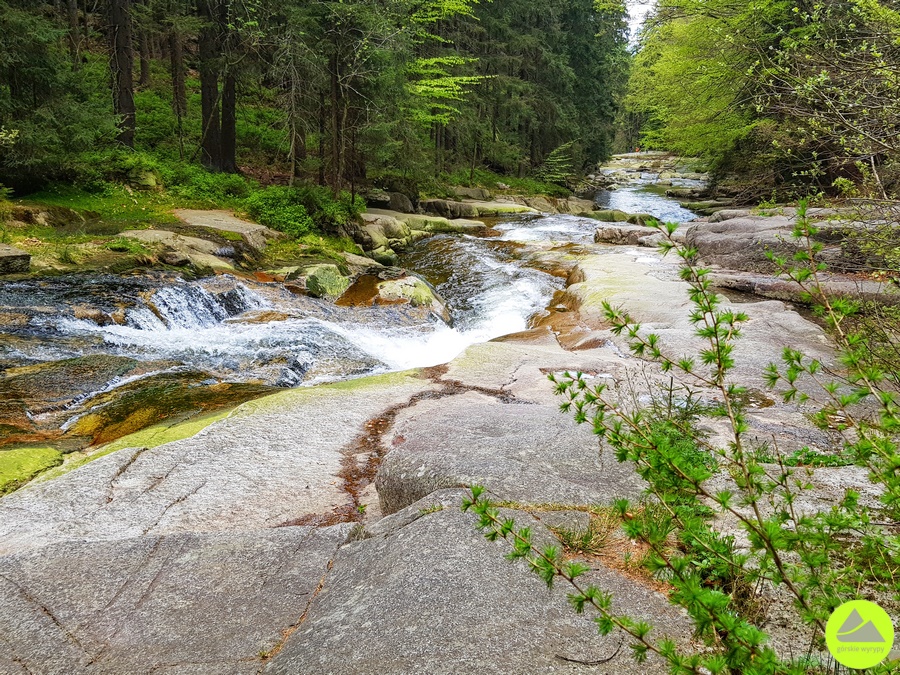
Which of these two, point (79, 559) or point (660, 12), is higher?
point (660, 12)

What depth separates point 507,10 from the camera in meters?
31.5

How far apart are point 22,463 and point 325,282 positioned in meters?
7.85

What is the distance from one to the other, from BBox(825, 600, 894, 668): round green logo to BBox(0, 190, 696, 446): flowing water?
6268 mm

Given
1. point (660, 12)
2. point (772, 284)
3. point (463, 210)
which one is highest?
point (660, 12)

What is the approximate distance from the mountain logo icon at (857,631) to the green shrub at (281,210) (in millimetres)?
15643

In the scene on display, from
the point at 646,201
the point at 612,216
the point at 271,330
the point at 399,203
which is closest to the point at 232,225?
the point at 271,330

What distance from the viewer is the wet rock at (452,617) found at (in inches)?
79.5

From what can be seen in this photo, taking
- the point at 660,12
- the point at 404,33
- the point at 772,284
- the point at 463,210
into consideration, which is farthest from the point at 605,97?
the point at 660,12

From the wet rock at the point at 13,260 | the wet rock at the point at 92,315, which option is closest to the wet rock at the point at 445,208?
the wet rock at the point at 13,260

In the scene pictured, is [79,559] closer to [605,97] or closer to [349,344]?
[349,344]

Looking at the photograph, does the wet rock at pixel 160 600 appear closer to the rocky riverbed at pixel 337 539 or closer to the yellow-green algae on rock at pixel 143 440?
the rocky riverbed at pixel 337 539

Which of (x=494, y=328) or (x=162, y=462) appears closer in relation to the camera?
(x=162, y=462)

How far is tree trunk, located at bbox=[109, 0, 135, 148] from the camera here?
50.0 ft

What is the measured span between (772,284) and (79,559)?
40.8 ft
